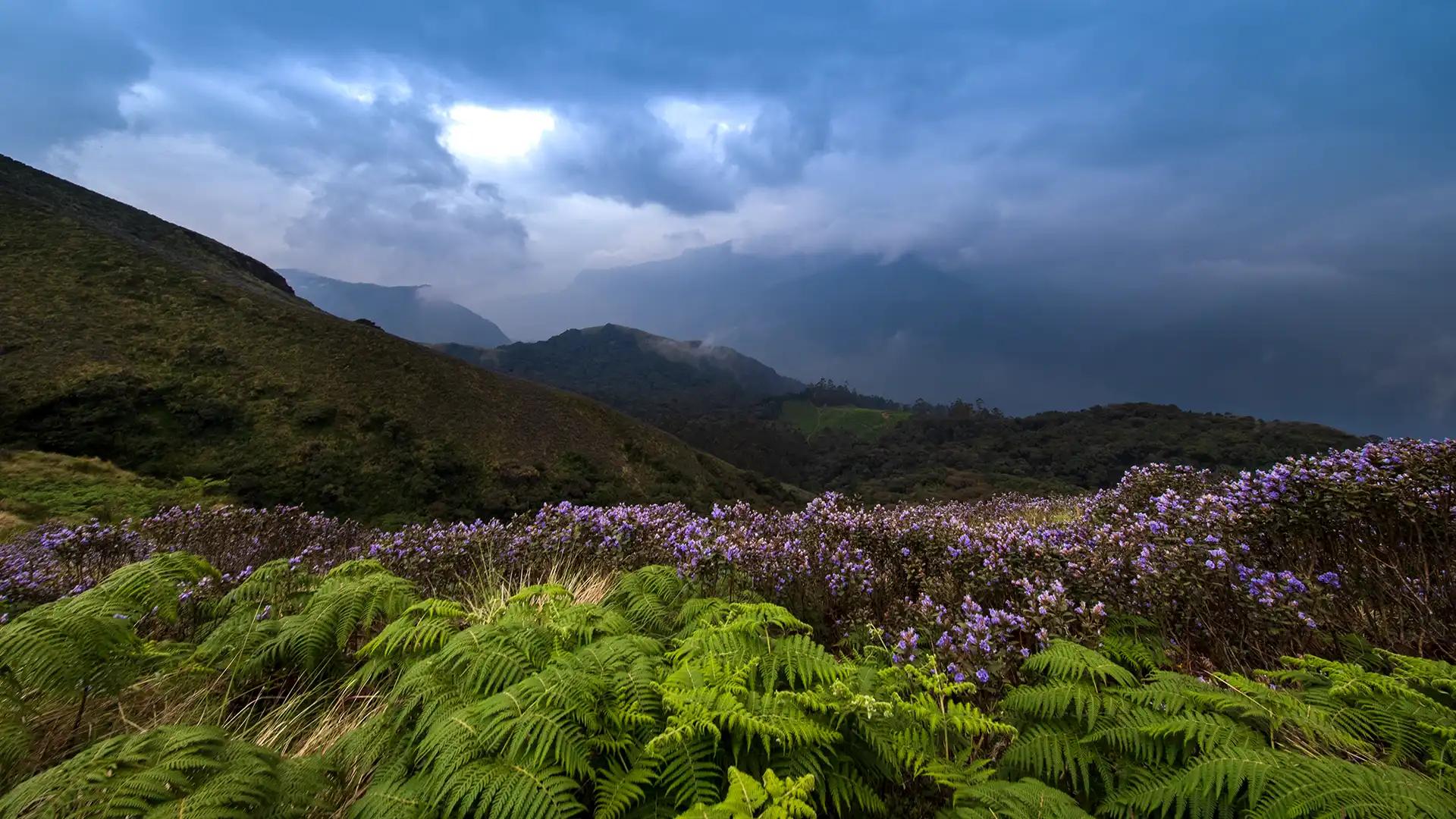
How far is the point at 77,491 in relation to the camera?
1266cm

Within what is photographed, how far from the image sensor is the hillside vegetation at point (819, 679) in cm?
191

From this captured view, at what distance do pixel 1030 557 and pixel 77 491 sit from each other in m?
18.9

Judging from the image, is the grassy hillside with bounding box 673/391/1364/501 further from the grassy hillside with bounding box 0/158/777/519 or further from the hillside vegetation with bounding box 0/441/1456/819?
the hillside vegetation with bounding box 0/441/1456/819

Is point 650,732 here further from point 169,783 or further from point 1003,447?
point 1003,447

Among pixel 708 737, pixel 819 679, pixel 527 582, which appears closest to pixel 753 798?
pixel 708 737

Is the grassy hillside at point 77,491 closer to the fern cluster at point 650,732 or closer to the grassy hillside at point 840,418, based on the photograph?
the fern cluster at point 650,732

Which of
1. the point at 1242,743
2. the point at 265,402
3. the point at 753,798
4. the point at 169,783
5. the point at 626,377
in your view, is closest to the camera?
the point at 753,798

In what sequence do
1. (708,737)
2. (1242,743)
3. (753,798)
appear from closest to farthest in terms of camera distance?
(753,798), (1242,743), (708,737)

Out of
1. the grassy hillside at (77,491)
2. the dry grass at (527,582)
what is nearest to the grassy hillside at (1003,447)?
the dry grass at (527,582)

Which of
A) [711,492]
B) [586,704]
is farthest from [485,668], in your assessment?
[711,492]

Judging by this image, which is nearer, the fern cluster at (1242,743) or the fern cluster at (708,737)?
the fern cluster at (1242,743)

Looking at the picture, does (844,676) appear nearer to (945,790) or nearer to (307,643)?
(945,790)

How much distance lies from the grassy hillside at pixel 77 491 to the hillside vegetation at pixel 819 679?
8492 mm

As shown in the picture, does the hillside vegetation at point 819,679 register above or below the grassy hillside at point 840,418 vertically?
below
